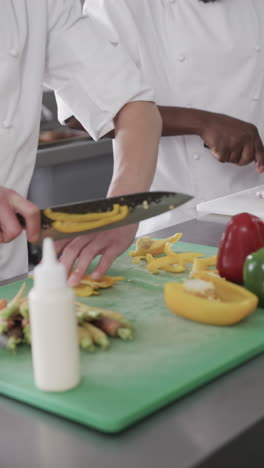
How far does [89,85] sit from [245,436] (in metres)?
0.95

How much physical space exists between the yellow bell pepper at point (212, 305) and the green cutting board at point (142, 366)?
0.05 ft

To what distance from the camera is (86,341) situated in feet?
3.08

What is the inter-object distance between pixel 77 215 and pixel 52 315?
32 centimetres

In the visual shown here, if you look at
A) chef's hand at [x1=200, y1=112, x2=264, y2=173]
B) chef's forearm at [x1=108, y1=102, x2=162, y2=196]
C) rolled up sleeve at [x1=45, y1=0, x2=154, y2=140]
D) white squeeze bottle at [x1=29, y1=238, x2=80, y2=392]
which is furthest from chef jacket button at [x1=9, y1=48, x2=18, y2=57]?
white squeeze bottle at [x1=29, y1=238, x2=80, y2=392]

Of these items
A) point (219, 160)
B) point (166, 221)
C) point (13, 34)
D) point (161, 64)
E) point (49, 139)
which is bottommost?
point (49, 139)

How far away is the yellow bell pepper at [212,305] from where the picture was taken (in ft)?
3.27

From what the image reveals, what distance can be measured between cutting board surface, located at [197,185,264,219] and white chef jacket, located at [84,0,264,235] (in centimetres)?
22

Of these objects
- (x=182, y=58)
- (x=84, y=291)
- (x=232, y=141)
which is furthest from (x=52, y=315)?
(x=182, y=58)

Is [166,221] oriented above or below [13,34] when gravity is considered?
below

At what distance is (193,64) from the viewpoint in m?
2.06

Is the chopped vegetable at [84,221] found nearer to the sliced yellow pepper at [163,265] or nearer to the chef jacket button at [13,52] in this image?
the sliced yellow pepper at [163,265]

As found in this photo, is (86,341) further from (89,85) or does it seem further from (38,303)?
(89,85)

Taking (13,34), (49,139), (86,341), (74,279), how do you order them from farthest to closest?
1. (49,139)
2. (13,34)
3. (74,279)
4. (86,341)

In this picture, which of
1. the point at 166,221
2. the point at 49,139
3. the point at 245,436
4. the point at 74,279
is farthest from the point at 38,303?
the point at 49,139
